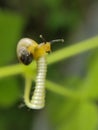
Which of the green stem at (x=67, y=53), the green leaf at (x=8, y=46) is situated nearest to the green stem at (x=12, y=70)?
the green stem at (x=67, y=53)

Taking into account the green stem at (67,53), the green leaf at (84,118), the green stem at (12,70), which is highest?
the green stem at (67,53)

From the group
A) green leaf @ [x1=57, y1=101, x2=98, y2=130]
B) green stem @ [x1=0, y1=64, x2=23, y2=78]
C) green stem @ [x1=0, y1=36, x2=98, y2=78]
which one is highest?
green stem @ [x1=0, y1=36, x2=98, y2=78]

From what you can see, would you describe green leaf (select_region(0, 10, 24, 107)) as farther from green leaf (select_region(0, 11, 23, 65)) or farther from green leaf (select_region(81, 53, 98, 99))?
green leaf (select_region(81, 53, 98, 99))

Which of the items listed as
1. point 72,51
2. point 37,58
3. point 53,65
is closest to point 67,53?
point 72,51

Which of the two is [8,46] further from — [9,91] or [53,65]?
[53,65]

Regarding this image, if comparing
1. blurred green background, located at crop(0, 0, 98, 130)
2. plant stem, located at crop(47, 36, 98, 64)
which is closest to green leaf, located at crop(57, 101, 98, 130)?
blurred green background, located at crop(0, 0, 98, 130)

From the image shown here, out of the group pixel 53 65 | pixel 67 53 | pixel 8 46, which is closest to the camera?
pixel 67 53

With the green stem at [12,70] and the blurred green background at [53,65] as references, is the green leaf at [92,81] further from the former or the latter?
the green stem at [12,70]

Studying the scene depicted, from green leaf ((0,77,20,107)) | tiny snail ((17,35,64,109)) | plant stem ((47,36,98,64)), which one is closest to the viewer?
tiny snail ((17,35,64,109))
